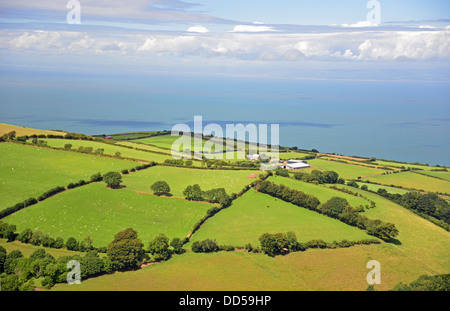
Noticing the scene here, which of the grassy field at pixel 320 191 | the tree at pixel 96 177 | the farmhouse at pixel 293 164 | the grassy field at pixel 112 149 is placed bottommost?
the grassy field at pixel 320 191

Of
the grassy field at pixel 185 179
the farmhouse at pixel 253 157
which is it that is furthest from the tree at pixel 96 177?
the farmhouse at pixel 253 157

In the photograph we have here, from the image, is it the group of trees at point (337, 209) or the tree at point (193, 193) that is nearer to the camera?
the group of trees at point (337, 209)

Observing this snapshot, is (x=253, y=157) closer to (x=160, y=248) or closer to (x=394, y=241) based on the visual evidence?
(x=394, y=241)

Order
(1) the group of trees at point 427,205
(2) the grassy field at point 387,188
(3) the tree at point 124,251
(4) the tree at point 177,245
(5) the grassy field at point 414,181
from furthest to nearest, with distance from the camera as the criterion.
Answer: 1. (5) the grassy field at point 414,181
2. (2) the grassy field at point 387,188
3. (1) the group of trees at point 427,205
4. (4) the tree at point 177,245
5. (3) the tree at point 124,251

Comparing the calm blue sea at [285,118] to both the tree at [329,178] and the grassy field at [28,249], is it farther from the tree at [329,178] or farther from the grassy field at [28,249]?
the grassy field at [28,249]

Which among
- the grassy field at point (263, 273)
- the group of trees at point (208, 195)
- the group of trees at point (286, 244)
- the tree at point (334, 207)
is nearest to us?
the grassy field at point (263, 273)

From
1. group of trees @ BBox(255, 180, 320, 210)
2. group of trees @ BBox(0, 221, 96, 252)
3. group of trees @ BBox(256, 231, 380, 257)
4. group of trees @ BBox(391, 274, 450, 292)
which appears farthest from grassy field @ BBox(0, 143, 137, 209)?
group of trees @ BBox(391, 274, 450, 292)

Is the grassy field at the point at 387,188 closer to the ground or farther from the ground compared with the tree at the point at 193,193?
closer to the ground
